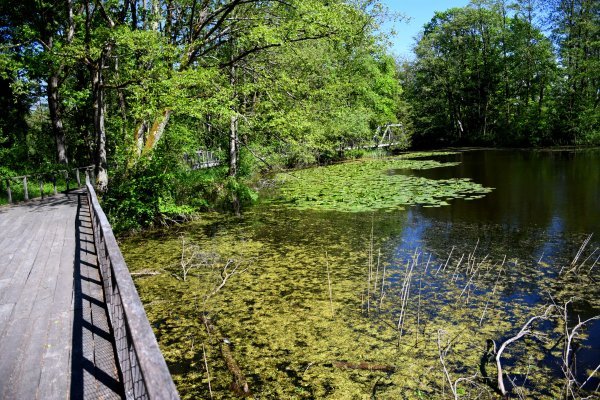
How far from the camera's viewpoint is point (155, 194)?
13453 mm

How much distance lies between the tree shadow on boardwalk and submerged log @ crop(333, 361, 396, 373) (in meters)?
2.87

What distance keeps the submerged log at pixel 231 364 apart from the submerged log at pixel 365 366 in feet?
4.01

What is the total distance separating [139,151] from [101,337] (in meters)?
10.6

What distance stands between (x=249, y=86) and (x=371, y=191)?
797 centimetres

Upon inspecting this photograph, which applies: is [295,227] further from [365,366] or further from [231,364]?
[365,366]

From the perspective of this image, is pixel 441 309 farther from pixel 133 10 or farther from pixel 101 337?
pixel 133 10

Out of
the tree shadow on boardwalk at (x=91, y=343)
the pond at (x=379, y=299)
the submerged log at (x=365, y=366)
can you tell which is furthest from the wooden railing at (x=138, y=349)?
the submerged log at (x=365, y=366)

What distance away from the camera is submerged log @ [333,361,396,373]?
5.42 m

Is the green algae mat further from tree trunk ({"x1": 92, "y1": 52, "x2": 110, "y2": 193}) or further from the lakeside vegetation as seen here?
tree trunk ({"x1": 92, "y1": 52, "x2": 110, "y2": 193})

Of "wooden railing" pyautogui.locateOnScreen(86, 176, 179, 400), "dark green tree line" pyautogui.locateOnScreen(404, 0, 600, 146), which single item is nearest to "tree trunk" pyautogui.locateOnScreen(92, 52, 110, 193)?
"wooden railing" pyautogui.locateOnScreen(86, 176, 179, 400)

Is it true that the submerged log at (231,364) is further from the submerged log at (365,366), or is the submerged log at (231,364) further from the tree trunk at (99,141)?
the tree trunk at (99,141)

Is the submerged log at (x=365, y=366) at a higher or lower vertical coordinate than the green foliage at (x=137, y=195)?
lower

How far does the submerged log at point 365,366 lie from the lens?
17.8ft

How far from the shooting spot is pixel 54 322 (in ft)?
15.4
